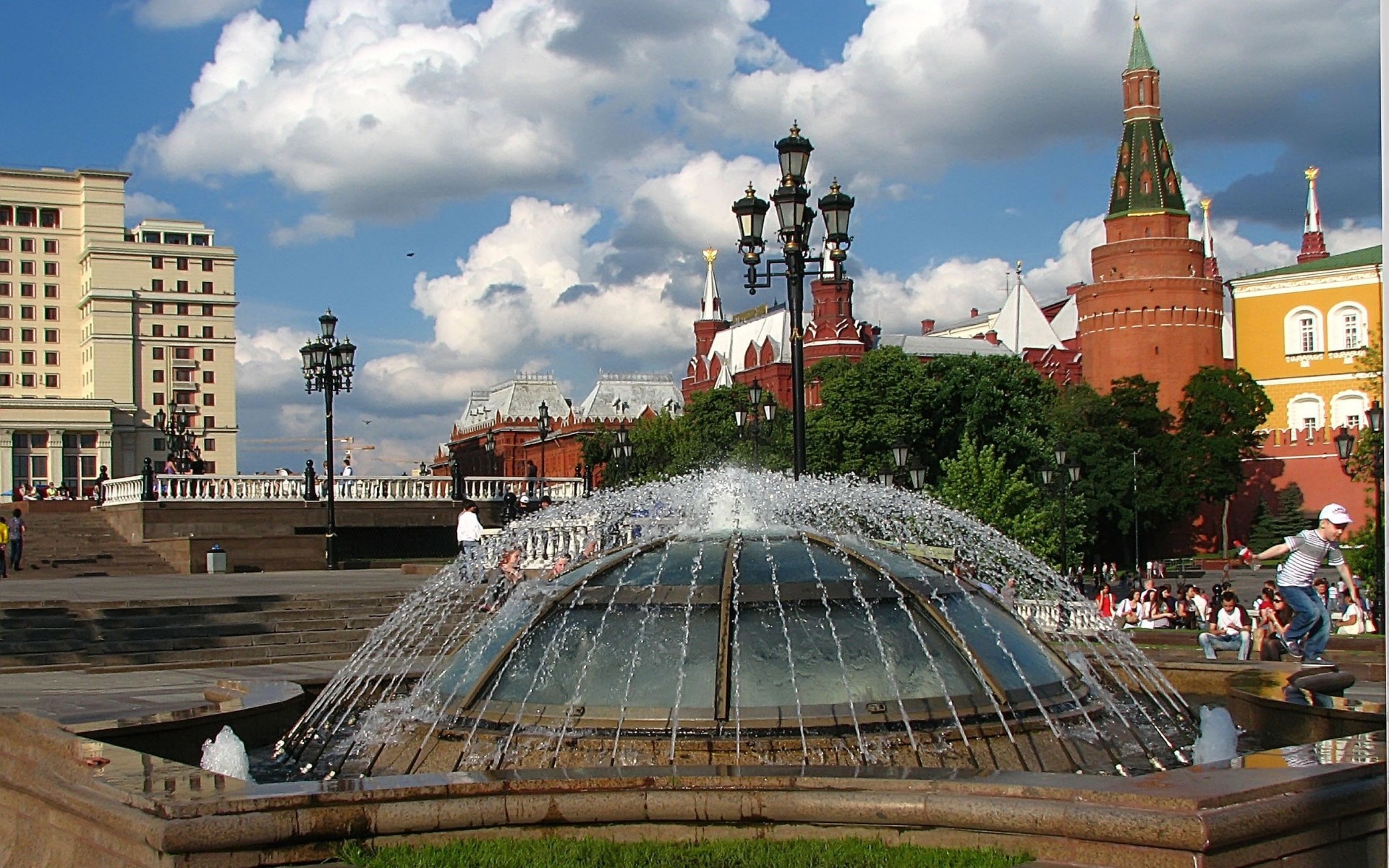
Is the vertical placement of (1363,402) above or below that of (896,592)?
above

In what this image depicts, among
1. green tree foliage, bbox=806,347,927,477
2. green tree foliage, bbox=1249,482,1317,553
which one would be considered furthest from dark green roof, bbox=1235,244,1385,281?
green tree foliage, bbox=806,347,927,477

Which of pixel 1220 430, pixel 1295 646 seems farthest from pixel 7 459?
pixel 1295 646

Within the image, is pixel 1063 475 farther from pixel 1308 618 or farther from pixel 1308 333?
pixel 1308 333

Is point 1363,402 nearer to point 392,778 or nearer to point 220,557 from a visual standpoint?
point 220,557

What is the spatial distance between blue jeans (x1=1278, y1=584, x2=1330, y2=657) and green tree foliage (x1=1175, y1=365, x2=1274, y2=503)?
185ft

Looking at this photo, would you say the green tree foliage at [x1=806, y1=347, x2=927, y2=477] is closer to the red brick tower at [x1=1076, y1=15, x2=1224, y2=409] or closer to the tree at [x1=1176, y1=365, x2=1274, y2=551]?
the tree at [x1=1176, y1=365, x2=1274, y2=551]

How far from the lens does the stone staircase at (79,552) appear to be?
89.6 ft

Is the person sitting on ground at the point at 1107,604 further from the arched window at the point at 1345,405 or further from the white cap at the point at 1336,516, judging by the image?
the arched window at the point at 1345,405

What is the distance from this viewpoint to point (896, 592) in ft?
19.9

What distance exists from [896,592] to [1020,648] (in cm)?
65

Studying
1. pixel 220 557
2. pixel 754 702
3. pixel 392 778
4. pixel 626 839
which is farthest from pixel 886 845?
pixel 220 557

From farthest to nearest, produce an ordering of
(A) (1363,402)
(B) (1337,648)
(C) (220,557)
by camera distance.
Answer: (A) (1363,402) < (C) (220,557) < (B) (1337,648)

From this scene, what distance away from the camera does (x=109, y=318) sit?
9500cm

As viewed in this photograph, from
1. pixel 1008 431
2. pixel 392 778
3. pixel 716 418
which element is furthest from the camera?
pixel 716 418
